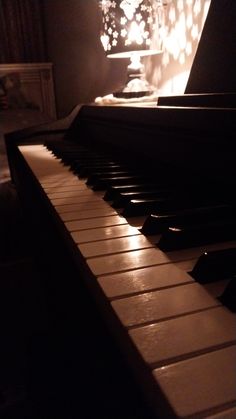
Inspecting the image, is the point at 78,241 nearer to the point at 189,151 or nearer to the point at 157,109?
the point at 189,151

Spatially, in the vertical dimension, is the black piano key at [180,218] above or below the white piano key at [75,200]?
above

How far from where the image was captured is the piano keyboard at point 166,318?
325 mm

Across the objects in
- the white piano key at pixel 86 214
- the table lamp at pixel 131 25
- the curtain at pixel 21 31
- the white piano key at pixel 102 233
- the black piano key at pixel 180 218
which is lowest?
the white piano key at pixel 86 214

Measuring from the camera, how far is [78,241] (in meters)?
0.71

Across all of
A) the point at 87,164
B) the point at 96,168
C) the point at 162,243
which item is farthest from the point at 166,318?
the point at 87,164

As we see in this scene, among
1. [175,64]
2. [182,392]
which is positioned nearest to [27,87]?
[175,64]

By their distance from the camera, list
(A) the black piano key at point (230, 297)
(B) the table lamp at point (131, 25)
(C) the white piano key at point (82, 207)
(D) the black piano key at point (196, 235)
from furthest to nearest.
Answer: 1. (B) the table lamp at point (131, 25)
2. (C) the white piano key at point (82, 207)
3. (D) the black piano key at point (196, 235)
4. (A) the black piano key at point (230, 297)

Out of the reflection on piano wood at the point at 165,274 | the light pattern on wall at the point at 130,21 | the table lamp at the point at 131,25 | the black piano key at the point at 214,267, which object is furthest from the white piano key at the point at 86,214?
the light pattern on wall at the point at 130,21

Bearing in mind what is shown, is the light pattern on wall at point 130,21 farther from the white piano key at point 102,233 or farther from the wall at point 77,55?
the white piano key at point 102,233

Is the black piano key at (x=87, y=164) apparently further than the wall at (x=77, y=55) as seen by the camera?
No

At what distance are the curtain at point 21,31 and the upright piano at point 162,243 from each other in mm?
3281

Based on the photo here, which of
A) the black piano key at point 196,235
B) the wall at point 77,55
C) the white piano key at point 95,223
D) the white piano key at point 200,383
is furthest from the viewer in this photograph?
the wall at point 77,55

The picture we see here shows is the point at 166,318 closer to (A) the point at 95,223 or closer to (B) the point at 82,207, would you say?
(A) the point at 95,223

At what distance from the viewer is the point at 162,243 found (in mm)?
646
